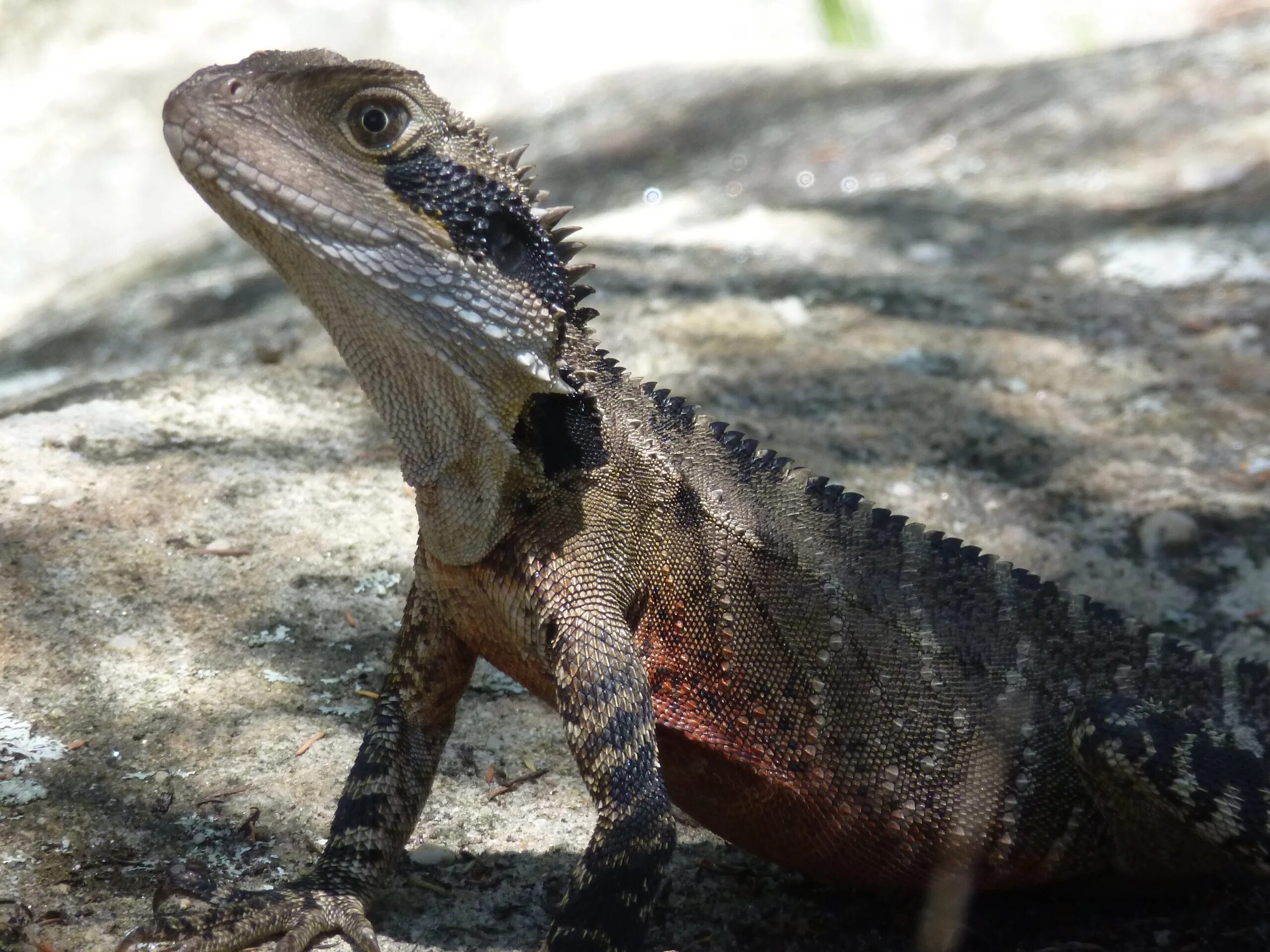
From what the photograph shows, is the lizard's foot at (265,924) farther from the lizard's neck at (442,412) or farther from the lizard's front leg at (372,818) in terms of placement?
the lizard's neck at (442,412)

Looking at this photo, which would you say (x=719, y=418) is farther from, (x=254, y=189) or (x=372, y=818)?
(x=254, y=189)

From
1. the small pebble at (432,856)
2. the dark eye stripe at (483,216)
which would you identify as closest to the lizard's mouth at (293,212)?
the dark eye stripe at (483,216)

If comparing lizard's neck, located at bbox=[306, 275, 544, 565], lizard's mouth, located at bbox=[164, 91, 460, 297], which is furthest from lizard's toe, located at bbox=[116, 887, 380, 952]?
lizard's mouth, located at bbox=[164, 91, 460, 297]

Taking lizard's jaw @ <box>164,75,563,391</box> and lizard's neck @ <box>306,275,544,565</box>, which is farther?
lizard's neck @ <box>306,275,544,565</box>

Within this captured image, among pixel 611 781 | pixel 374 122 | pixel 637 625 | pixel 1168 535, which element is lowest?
pixel 611 781

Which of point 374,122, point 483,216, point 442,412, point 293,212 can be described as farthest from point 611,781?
point 374,122

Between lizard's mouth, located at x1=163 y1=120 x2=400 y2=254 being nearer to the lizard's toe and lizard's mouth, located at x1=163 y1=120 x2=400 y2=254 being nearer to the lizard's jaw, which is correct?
the lizard's jaw
